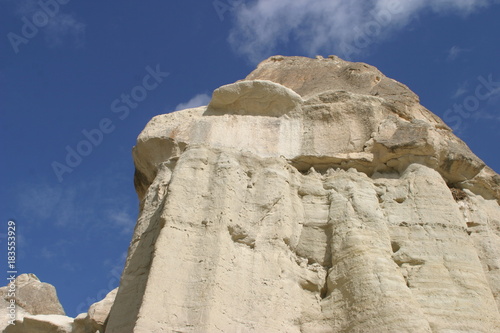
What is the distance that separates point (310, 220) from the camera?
927 cm

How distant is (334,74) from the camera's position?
12.7 m

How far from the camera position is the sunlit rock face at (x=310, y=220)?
7656mm

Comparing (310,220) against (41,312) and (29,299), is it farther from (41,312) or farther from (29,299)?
(29,299)

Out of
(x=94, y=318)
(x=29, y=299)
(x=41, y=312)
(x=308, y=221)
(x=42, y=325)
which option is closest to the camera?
(x=308, y=221)

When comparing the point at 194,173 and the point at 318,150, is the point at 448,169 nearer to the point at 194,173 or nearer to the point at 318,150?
the point at 318,150

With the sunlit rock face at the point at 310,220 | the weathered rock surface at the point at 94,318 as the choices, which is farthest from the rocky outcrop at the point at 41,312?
the sunlit rock face at the point at 310,220

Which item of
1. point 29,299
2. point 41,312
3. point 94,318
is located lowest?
point 94,318

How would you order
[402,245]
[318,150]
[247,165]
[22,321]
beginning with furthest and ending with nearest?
[22,321] → [318,150] → [247,165] → [402,245]

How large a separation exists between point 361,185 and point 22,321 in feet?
24.0

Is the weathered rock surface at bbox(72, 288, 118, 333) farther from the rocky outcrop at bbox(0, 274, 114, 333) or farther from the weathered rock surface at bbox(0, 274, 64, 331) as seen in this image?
the weathered rock surface at bbox(0, 274, 64, 331)

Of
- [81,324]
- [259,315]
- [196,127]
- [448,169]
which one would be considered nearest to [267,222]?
[259,315]

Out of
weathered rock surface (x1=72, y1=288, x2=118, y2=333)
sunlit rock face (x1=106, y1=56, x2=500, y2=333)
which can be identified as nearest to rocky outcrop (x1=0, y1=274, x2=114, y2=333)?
weathered rock surface (x1=72, y1=288, x2=118, y2=333)

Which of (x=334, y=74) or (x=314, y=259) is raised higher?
(x=334, y=74)

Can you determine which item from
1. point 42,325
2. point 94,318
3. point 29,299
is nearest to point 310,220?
point 94,318
